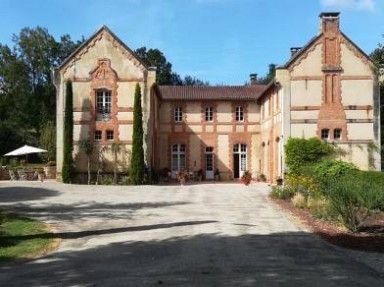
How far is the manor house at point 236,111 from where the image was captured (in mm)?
28531

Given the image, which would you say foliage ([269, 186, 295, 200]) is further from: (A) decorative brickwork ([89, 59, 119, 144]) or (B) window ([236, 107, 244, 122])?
(B) window ([236, 107, 244, 122])

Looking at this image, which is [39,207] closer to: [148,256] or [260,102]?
[148,256]

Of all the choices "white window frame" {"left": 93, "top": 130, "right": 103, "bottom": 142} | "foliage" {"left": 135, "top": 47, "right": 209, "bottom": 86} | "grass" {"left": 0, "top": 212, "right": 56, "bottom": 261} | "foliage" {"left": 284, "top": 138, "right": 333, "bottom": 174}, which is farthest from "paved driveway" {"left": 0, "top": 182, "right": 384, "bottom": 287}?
"foliage" {"left": 135, "top": 47, "right": 209, "bottom": 86}

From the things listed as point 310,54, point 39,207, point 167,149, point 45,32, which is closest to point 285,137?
point 310,54

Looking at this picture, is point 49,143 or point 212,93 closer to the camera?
point 212,93

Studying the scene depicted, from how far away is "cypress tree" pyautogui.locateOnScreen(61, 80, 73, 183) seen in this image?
29.8m

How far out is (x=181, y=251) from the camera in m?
9.73

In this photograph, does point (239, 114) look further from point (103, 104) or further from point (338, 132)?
point (103, 104)

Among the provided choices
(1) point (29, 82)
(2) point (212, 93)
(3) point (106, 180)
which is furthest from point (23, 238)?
(1) point (29, 82)

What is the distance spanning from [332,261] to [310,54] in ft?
69.5

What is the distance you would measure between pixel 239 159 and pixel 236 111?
3.42 m

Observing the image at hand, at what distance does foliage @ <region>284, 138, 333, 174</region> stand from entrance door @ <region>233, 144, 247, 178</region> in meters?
9.29

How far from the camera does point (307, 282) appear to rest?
7.20m

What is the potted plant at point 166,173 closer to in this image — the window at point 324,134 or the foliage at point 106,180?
the foliage at point 106,180
